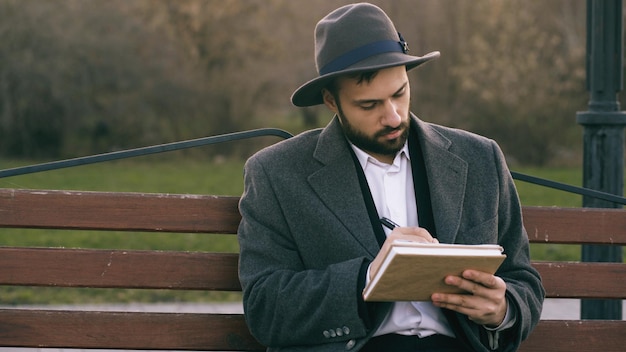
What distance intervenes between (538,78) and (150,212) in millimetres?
22541

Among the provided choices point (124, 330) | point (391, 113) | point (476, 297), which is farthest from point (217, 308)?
point (476, 297)

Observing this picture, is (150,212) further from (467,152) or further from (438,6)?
(438,6)

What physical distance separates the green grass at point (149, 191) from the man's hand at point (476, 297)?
7.65 feet

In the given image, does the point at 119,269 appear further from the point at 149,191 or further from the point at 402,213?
the point at 149,191

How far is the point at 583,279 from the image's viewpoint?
3.86m

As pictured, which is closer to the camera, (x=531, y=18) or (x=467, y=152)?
(x=467, y=152)

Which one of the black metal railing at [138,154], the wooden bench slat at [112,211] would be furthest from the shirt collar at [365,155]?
the wooden bench slat at [112,211]

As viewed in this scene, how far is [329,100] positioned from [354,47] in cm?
24

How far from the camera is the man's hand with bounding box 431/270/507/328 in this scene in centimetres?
291

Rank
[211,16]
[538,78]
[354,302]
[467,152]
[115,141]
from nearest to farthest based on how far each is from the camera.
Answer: [354,302] < [467,152] < [538,78] < [115,141] < [211,16]

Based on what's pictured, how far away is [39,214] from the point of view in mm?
3637

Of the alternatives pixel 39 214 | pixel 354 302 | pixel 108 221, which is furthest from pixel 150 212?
pixel 354 302

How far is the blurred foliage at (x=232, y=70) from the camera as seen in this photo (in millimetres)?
25141

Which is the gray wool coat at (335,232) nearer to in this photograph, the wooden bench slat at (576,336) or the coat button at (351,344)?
the coat button at (351,344)
